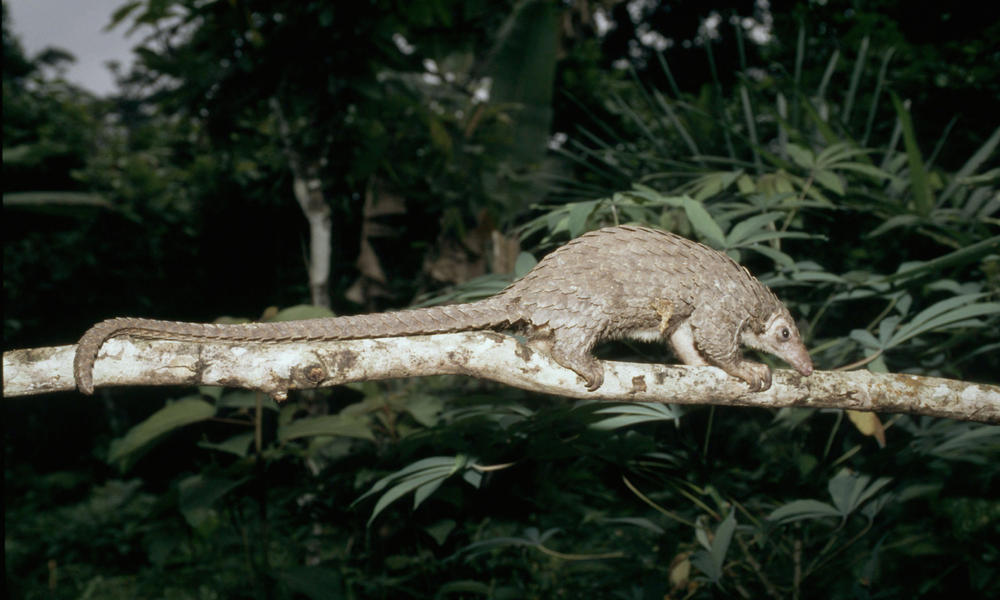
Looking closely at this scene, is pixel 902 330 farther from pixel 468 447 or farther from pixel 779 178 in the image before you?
pixel 468 447

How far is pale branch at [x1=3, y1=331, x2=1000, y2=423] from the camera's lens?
5.36ft

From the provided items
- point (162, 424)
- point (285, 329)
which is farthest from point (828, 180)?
point (162, 424)

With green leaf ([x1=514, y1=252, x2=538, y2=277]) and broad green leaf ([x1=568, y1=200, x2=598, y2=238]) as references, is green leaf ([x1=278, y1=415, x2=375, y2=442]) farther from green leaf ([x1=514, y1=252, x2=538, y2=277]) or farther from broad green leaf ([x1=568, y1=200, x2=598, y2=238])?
broad green leaf ([x1=568, y1=200, x2=598, y2=238])

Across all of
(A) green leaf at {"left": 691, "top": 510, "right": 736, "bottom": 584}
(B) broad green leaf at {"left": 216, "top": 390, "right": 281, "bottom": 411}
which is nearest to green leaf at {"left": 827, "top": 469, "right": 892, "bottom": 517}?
(A) green leaf at {"left": 691, "top": 510, "right": 736, "bottom": 584}

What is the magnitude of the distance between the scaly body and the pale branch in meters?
0.04

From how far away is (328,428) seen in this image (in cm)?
256

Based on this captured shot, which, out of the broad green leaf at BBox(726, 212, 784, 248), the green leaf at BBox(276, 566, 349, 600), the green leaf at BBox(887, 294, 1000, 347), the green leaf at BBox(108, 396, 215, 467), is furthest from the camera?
the green leaf at BBox(276, 566, 349, 600)

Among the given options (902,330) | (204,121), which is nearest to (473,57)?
(204,121)

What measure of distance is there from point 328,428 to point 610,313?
51.8 inches

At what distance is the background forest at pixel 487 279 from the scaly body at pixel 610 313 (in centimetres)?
17

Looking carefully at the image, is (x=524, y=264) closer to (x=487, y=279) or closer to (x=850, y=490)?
(x=487, y=279)

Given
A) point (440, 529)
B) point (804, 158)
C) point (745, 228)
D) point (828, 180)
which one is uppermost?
point (804, 158)

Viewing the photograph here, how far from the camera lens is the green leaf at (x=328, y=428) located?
2.50 meters

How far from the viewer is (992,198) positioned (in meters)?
2.95
